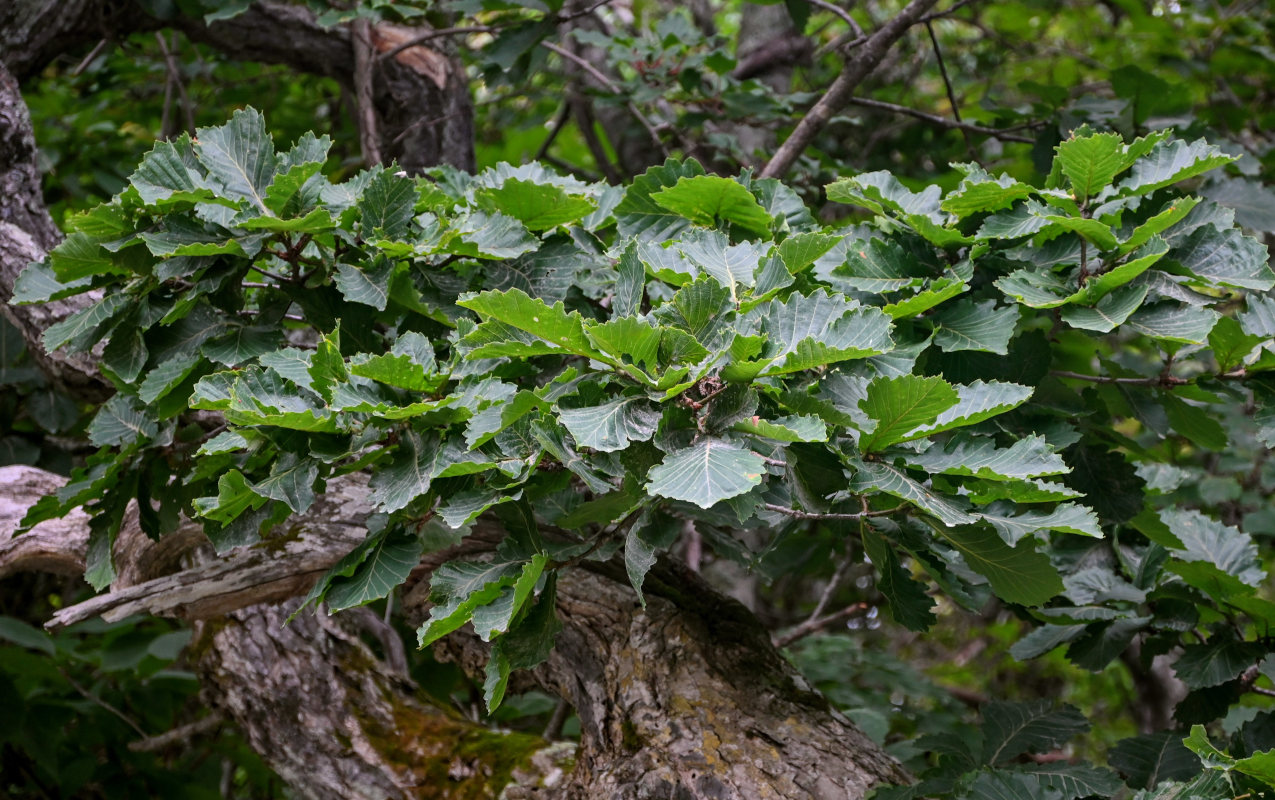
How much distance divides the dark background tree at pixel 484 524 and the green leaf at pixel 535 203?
1.98 feet

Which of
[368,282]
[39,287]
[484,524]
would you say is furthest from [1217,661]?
[39,287]

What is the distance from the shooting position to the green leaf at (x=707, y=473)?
92 cm

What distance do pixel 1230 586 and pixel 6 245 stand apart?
2448mm

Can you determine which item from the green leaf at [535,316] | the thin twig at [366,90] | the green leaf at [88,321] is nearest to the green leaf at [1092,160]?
the green leaf at [535,316]

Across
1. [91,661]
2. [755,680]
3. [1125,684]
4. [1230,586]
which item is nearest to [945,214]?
[1230,586]

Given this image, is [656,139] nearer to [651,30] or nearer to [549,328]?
[651,30]

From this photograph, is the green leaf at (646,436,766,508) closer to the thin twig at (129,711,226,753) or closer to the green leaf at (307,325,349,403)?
the green leaf at (307,325,349,403)

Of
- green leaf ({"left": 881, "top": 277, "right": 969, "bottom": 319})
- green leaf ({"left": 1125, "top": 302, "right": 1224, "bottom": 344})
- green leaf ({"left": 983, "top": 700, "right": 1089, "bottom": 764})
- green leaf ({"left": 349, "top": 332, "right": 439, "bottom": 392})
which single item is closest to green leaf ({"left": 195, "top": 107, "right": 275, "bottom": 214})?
green leaf ({"left": 349, "top": 332, "right": 439, "bottom": 392})

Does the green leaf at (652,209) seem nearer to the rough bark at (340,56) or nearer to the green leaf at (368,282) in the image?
the green leaf at (368,282)

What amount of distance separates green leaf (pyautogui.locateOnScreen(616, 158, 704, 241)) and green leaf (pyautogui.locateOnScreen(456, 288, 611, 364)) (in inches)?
18.9

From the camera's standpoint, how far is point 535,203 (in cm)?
143

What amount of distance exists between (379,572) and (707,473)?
20.5 inches

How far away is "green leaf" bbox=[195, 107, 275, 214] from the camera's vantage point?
137 centimetres

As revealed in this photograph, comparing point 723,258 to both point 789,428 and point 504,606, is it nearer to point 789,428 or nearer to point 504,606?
point 789,428
